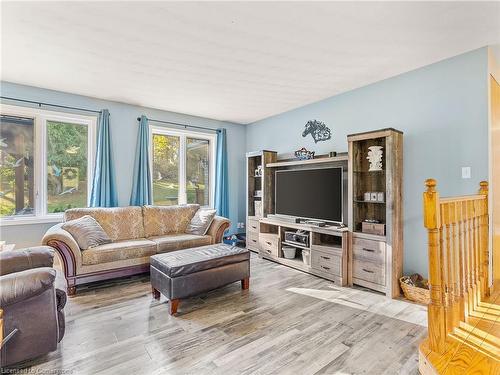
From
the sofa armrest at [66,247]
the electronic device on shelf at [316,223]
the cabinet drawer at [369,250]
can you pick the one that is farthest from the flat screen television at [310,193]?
the sofa armrest at [66,247]

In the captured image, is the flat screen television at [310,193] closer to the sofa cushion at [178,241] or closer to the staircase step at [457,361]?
the sofa cushion at [178,241]

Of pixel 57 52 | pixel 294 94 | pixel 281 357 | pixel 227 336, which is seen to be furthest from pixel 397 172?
pixel 57 52

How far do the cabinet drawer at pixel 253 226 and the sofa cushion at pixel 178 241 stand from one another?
994mm

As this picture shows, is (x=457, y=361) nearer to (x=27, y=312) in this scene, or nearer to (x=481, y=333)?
(x=481, y=333)

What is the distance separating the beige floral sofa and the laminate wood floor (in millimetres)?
253

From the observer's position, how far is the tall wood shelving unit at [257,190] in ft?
14.9

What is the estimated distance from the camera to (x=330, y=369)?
1.70 metres

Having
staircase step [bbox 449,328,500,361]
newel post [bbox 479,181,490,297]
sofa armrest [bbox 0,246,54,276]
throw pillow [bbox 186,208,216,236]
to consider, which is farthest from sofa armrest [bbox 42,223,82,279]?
newel post [bbox 479,181,490,297]

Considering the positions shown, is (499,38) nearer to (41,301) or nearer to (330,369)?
(330,369)

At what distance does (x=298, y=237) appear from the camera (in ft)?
12.4

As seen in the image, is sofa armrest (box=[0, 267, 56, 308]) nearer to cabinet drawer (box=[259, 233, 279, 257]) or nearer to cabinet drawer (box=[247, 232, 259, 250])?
cabinet drawer (box=[259, 233, 279, 257])

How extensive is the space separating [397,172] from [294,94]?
70.5 inches

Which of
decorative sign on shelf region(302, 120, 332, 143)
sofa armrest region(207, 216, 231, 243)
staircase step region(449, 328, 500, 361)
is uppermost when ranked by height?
decorative sign on shelf region(302, 120, 332, 143)

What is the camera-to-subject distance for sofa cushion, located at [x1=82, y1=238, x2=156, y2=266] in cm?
296
